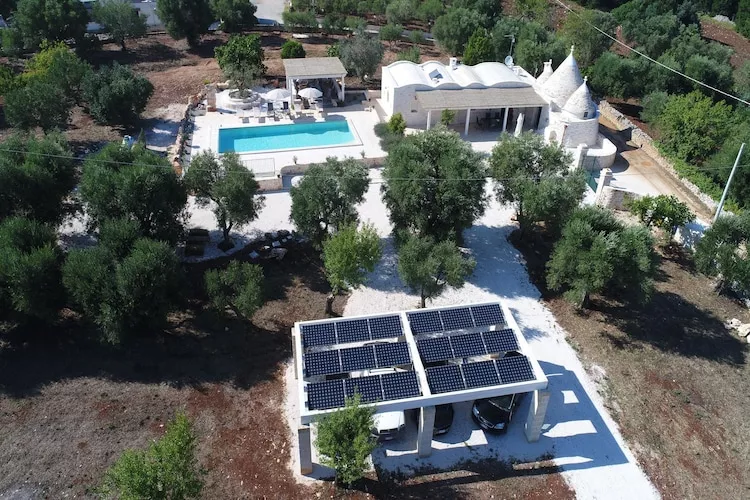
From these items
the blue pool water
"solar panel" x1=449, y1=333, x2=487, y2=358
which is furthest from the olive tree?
the blue pool water

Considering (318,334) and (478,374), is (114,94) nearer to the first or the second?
(318,334)

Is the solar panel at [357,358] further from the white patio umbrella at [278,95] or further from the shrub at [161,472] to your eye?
the white patio umbrella at [278,95]

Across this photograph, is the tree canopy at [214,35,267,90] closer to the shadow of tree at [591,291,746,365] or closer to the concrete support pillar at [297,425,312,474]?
the shadow of tree at [591,291,746,365]

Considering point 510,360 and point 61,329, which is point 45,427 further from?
point 510,360

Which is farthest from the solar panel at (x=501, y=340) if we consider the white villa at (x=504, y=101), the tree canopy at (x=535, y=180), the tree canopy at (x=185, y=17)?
the tree canopy at (x=185, y=17)

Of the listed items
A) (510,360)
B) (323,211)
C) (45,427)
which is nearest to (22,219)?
(45,427)
